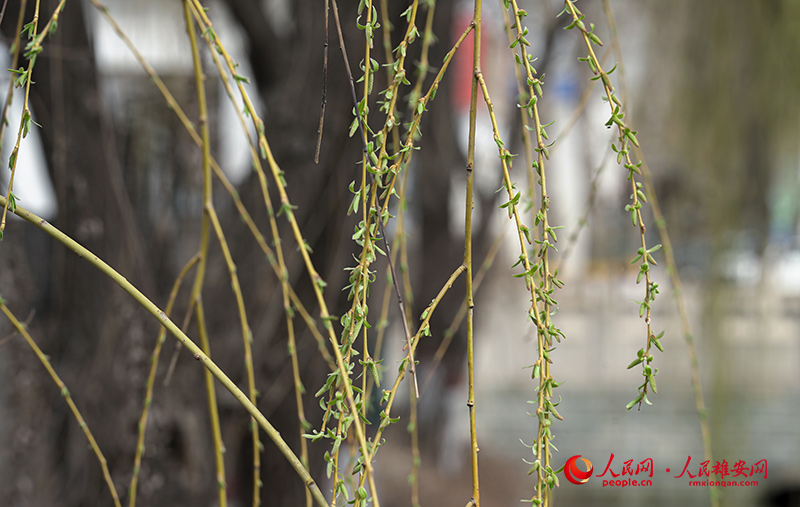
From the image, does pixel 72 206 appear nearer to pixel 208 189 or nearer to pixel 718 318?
pixel 208 189

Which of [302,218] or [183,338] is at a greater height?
[302,218]

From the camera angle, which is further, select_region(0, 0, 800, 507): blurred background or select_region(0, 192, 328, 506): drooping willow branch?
select_region(0, 0, 800, 507): blurred background

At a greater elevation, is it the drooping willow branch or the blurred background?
the blurred background

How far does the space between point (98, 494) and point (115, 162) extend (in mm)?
472

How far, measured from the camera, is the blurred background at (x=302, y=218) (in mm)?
1088

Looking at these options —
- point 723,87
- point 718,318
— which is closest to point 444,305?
point 718,318

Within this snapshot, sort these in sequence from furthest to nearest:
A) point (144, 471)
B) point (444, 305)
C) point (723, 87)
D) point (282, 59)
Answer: point (444, 305) → point (723, 87) → point (282, 59) → point (144, 471)

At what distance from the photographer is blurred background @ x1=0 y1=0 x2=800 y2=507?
3.57ft

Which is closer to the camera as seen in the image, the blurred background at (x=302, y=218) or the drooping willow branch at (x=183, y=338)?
the drooping willow branch at (x=183, y=338)

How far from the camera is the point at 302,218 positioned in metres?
1.12

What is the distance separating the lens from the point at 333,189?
3.55 feet

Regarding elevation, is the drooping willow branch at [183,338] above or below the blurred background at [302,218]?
below

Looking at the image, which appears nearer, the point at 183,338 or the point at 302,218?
the point at 183,338

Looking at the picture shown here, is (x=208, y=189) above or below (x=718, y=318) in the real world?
below
